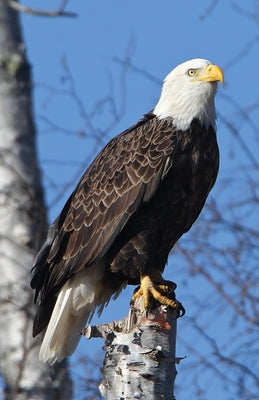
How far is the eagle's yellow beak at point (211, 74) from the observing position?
557 centimetres

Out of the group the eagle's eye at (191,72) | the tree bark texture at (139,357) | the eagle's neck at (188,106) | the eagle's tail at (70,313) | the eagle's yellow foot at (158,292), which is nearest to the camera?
the tree bark texture at (139,357)

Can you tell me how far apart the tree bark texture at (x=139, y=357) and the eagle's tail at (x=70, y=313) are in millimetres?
919

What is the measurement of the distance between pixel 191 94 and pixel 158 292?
112 cm

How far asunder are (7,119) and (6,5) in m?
0.75

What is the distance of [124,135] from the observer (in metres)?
5.59

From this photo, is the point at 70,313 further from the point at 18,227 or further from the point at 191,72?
the point at 191,72

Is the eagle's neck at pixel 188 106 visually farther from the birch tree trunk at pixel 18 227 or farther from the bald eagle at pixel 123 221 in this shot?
the birch tree trunk at pixel 18 227

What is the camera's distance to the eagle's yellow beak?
5.57 m

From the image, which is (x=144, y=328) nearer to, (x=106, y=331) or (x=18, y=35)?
(x=106, y=331)

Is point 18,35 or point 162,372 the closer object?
point 162,372

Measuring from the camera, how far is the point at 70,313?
5391 mm

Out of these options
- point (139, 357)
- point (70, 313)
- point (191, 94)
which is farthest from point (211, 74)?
Answer: point (139, 357)

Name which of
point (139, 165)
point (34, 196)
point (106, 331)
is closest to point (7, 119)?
point (34, 196)

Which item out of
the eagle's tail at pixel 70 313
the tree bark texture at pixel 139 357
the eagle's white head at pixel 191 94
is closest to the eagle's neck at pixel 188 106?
the eagle's white head at pixel 191 94
